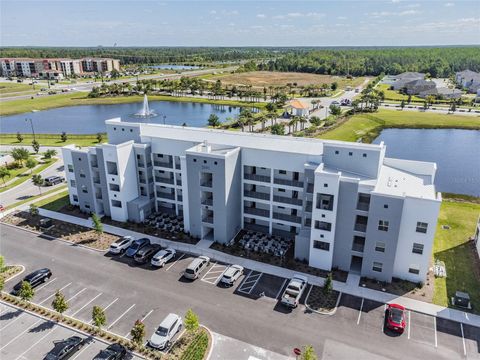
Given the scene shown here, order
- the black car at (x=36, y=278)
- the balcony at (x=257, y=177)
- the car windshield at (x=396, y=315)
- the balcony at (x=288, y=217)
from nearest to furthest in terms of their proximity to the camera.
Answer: the car windshield at (x=396, y=315) < the black car at (x=36, y=278) < the balcony at (x=288, y=217) < the balcony at (x=257, y=177)

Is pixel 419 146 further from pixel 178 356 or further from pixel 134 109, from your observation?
pixel 134 109

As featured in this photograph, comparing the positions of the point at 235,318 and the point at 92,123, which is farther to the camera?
the point at 92,123

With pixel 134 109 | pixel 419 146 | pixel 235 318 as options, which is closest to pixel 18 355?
pixel 235 318

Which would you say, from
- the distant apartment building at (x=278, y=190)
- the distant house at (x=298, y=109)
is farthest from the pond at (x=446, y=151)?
the distant apartment building at (x=278, y=190)

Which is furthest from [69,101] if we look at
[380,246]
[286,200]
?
[380,246]

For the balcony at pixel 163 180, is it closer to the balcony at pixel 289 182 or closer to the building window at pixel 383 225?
the balcony at pixel 289 182
